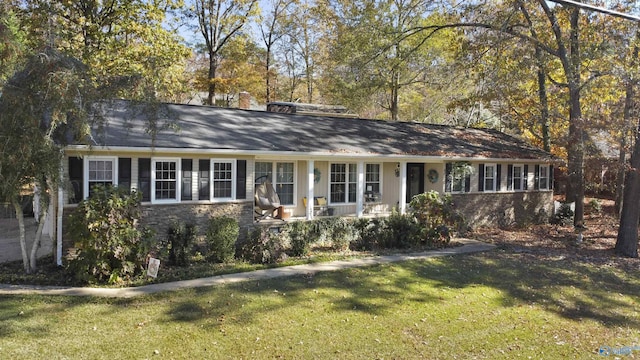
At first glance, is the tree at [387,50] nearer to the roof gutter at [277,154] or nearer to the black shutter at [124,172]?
the roof gutter at [277,154]

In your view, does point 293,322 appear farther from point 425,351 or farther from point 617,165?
point 617,165

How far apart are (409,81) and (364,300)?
77.0ft

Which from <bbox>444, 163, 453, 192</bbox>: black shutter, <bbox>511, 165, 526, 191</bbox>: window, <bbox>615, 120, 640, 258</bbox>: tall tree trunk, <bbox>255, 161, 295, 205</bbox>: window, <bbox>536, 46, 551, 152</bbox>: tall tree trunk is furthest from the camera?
<bbox>536, 46, 551, 152</bbox>: tall tree trunk

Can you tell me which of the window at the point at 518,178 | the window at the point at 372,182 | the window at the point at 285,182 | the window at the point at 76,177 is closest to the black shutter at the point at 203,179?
the window at the point at 76,177

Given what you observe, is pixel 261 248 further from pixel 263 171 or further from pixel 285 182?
pixel 285 182

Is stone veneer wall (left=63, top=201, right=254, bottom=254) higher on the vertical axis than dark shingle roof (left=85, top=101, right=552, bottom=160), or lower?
lower

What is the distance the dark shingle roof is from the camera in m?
11.4

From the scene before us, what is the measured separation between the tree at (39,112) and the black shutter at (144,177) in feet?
8.50

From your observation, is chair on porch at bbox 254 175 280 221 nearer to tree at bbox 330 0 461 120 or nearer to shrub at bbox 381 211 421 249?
shrub at bbox 381 211 421 249

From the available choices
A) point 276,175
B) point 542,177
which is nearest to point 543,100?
point 542,177

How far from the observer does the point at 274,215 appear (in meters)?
14.5

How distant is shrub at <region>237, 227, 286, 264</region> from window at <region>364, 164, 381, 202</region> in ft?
20.9

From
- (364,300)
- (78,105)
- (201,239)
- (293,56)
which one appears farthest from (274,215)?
(293,56)

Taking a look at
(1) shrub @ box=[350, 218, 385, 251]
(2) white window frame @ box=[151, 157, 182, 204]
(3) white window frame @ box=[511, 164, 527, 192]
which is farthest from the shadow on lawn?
(3) white window frame @ box=[511, 164, 527, 192]
